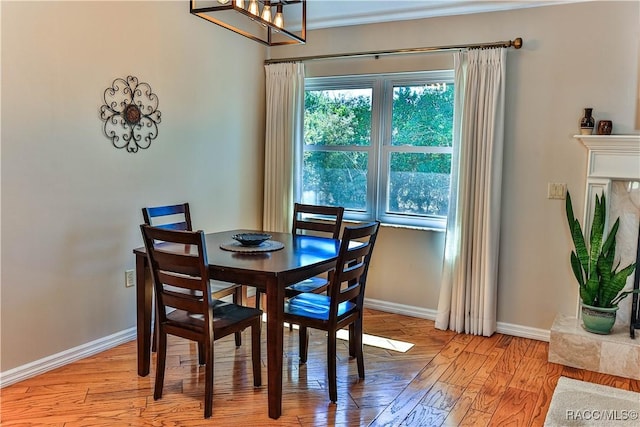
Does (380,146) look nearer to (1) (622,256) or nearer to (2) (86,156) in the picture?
(1) (622,256)

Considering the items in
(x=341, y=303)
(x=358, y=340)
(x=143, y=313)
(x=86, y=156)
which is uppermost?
(x=86, y=156)

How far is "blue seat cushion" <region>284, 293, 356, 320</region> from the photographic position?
104 inches

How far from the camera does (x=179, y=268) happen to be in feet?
7.79

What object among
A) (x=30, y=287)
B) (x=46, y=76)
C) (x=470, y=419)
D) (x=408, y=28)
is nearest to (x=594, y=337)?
(x=470, y=419)

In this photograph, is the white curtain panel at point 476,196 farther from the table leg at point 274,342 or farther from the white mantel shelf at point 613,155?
the table leg at point 274,342

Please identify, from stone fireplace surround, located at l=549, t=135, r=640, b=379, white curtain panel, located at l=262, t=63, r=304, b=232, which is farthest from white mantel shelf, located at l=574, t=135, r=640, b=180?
white curtain panel, located at l=262, t=63, r=304, b=232

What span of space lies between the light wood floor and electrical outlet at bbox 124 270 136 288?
16.5 inches

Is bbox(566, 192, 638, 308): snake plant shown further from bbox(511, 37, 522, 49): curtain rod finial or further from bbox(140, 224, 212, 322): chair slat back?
bbox(140, 224, 212, 322): chair slat back

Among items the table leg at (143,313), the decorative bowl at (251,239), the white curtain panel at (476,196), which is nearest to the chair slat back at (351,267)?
the decorative bowl at (251,239)

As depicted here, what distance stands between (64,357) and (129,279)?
2.08ft

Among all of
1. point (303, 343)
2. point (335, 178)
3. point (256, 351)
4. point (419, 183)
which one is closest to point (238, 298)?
point (303, 343)

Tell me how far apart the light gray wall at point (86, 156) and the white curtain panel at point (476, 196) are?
193cm

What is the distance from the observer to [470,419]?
2.44m

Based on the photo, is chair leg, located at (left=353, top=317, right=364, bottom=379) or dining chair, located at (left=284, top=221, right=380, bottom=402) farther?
chair leg, located at (left=353, top=317, right=364, bottom=379)
